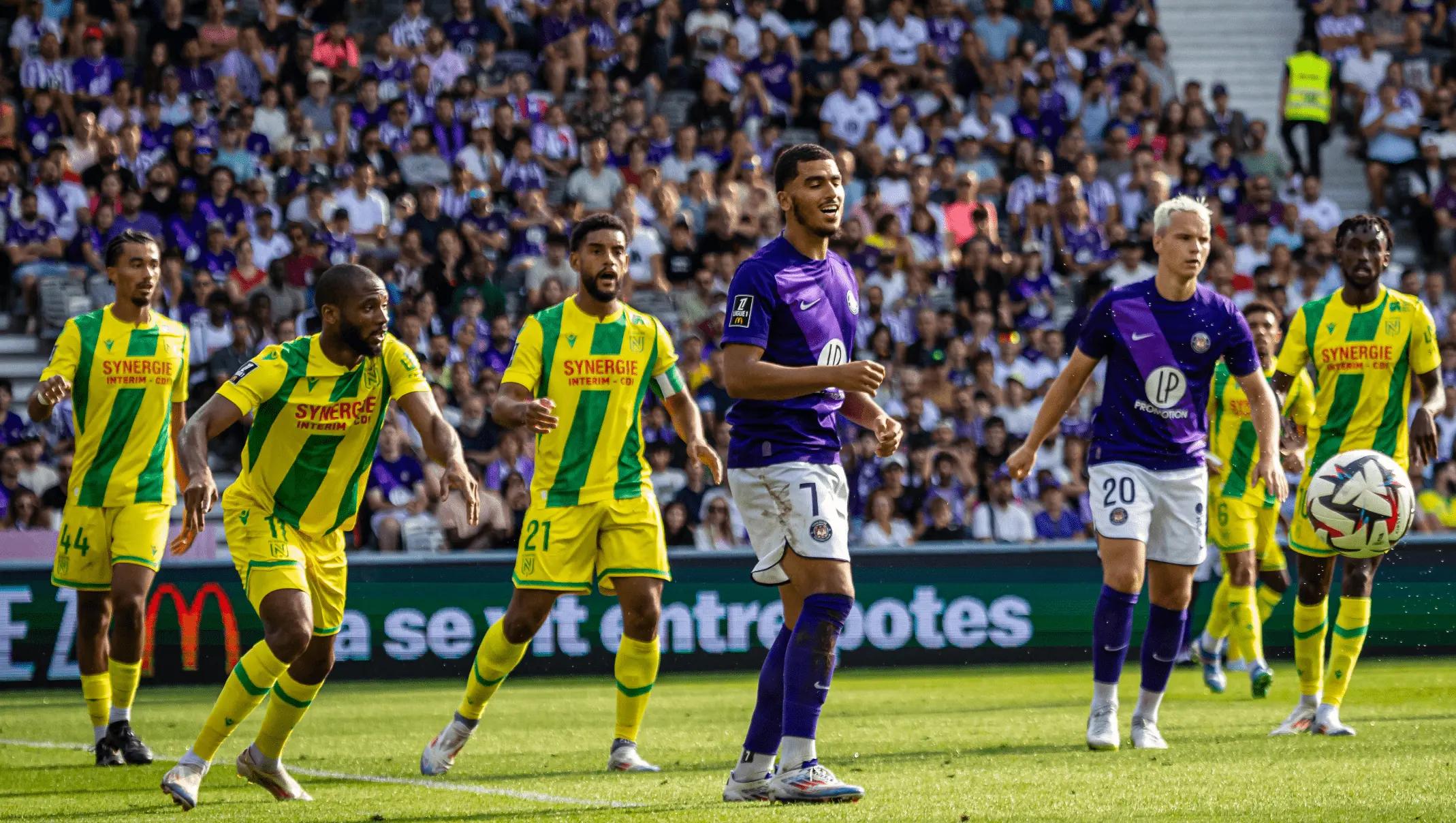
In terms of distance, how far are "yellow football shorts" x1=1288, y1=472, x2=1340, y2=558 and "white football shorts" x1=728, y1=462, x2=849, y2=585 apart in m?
3.75

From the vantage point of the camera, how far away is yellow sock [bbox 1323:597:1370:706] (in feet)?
31.9

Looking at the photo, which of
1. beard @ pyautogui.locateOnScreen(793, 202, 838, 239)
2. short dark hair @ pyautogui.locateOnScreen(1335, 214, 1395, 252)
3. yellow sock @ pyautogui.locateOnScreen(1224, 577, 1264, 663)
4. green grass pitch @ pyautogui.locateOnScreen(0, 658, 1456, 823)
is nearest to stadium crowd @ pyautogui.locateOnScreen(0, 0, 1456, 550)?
green grass pitch @ pyautogui.locateOnScreen(0, 658, 1456, 823)

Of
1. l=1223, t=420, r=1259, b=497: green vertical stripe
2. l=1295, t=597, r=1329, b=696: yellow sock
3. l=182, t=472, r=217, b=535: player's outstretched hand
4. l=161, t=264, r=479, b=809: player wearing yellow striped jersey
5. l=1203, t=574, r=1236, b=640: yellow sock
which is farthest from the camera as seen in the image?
l=1203, t=574, r=1236, b=640: yellow sock

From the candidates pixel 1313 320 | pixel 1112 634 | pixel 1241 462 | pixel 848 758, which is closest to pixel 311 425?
pixel 848 758

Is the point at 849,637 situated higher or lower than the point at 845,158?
lower

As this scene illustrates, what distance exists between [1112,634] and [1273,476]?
1110 millimetres

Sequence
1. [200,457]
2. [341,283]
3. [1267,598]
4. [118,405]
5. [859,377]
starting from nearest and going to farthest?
[859,377], [200,457], [341,283], [118,405], [1267,598]

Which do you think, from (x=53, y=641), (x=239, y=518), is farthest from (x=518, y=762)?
(x=53, y=641)

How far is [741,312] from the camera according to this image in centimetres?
682

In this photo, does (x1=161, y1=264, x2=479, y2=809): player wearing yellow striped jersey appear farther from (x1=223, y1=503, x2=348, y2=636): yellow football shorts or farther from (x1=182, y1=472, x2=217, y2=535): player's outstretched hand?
(x1=182, y1=472, x2=217, y2=535): player's outstretched hand

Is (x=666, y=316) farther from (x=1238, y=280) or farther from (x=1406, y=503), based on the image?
(x=1406, y=503)

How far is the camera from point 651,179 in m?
20.5

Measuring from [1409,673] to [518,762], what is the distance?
27.3ft

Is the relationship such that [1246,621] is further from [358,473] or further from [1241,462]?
[358,473]
